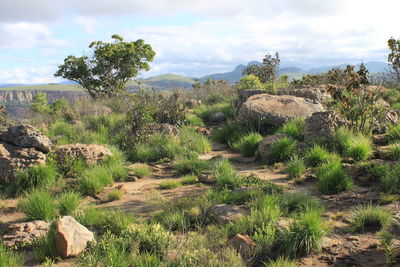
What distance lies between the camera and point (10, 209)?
6016 mm

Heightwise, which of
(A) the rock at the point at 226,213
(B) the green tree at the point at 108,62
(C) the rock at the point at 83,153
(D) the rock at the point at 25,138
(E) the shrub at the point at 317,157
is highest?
(B) the green tree at the point at 108,62

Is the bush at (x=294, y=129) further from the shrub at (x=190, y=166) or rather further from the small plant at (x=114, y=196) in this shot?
the small plant at (x=114, y=196)

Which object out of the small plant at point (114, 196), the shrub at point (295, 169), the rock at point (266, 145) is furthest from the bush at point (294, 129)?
the small plant at point (114, 196)

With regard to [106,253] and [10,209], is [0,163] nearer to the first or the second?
[10,209]

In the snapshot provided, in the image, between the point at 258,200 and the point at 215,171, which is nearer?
the point at 258,200

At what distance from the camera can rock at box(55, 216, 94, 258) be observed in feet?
13.8

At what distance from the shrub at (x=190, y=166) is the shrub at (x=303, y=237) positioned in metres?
3.72

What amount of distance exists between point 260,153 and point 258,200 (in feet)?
11.5

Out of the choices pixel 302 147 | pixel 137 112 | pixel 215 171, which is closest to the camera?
pixel 215 171

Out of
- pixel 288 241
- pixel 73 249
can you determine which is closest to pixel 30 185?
pixel 73 249

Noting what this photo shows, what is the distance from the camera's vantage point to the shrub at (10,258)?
389cm

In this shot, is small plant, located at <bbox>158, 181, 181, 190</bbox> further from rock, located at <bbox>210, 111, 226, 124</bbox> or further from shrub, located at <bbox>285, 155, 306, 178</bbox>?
rock, located at <bbox>210, 111, 226, 124</bbox>

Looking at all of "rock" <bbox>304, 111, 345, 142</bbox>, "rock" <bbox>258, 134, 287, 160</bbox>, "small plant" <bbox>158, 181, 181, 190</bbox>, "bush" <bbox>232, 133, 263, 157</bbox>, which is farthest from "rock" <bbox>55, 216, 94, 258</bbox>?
"rock" <bbox>304, 111, 345, 142</bbox>

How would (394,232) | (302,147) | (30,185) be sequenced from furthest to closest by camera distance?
(302,147) < (30,185) < (394,232)
